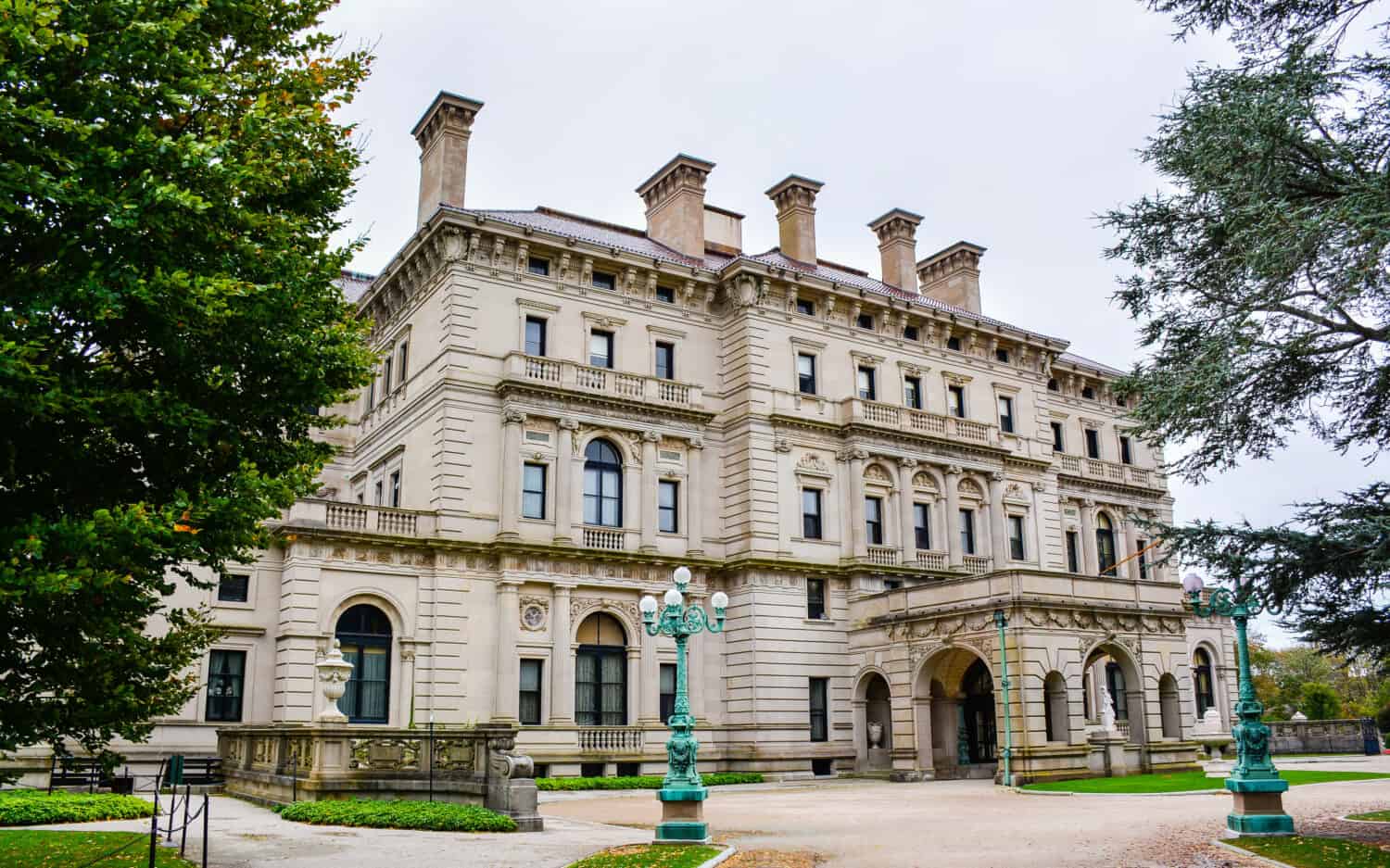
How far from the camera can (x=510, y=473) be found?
1396 inches

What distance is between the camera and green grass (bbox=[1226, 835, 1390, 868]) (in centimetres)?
1456

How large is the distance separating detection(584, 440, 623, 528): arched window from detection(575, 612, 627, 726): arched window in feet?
10.2

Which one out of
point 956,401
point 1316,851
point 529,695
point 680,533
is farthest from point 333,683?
point 956,401

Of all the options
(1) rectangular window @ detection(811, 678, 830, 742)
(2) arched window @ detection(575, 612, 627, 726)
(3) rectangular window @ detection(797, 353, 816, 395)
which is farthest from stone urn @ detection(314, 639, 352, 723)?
(3) rectangular window @ detection(797, 353, 816, 395)

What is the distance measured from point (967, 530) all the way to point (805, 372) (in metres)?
8.94

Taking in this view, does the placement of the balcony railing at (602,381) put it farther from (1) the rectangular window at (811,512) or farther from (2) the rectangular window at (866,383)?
(2) the rectangular window at (866,383)

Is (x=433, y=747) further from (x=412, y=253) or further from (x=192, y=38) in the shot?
(x=412, y=253)

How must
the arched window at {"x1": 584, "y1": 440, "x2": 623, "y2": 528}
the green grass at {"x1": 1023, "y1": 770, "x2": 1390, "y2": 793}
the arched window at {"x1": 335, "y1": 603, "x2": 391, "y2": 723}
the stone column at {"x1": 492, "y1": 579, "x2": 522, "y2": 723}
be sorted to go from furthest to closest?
the arched window at {"x1": 584, "y1": 440, "x2": 623, "y2": 528}
the stone column at {"x1": 492, "y1": 579, "x2": 522, "y2": 723}
the arched window at {"x1": 335, "y1": 603, "x2": 391, "y2": 723}
the green grass at {"x1": 1023, "y1": 770, "x2": 1390, "y2": 793}

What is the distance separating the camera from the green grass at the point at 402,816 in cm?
1936

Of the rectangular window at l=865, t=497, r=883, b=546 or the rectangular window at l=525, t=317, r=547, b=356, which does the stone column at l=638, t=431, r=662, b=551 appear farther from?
the rectangular window at l=865, t=497, r=883, b=546

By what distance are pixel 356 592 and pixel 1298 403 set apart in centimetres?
2493

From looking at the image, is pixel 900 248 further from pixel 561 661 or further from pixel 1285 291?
pixel 1285 291

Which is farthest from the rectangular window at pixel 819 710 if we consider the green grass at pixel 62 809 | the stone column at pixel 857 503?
the green grass at pixel 62 809

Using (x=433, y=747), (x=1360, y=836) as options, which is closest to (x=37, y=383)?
(x=433, y=747)
